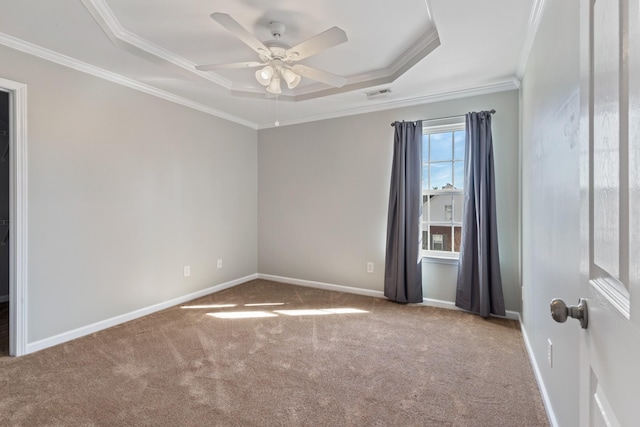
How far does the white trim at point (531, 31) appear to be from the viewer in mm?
1926

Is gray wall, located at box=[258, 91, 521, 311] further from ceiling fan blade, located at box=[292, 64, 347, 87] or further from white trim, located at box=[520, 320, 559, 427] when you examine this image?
ceiling fan blade, located at box=[292, 64, 347, 87]

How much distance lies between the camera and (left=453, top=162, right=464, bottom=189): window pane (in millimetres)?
3576

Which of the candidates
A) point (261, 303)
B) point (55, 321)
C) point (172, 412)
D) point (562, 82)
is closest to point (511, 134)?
point (562, 82)

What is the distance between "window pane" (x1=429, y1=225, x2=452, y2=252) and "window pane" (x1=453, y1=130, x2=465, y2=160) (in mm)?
821

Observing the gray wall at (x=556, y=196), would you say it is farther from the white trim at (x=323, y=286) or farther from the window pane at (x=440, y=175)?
the white trim at (x=323, y=286)

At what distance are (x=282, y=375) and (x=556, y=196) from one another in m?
1.94

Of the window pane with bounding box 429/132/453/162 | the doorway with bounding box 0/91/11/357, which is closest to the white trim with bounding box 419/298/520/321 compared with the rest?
the window pane with bounding box 429/132/453/162

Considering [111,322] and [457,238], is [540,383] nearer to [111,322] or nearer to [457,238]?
[457,238]

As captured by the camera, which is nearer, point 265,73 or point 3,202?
point 265,73

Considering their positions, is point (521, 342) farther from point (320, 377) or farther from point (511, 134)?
point (511, 134)

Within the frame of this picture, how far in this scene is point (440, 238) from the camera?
370cm

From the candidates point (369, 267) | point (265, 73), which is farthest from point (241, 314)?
point (265, 73)

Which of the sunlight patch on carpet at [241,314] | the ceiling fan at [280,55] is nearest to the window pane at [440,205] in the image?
the ceiling fan at [280,55]

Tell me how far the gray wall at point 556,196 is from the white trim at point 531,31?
0.08 metres
